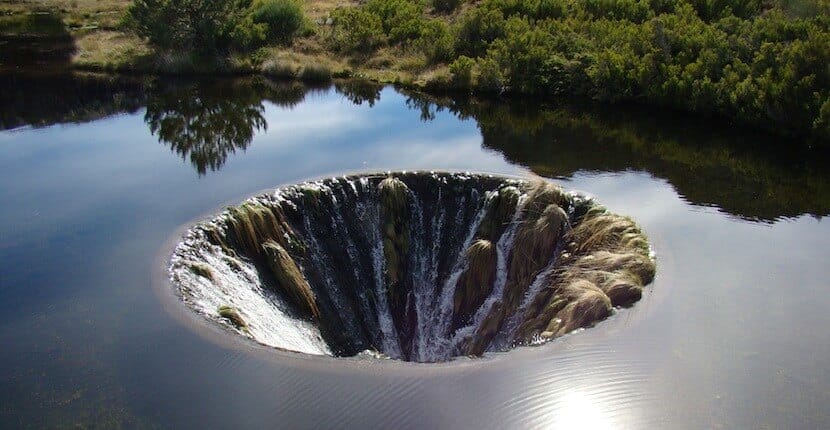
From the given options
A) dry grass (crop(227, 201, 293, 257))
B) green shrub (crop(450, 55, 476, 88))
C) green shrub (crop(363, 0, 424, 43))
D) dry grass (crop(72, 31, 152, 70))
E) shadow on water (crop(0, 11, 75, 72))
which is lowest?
shadow on water (crop(0, 11, 75, 72))

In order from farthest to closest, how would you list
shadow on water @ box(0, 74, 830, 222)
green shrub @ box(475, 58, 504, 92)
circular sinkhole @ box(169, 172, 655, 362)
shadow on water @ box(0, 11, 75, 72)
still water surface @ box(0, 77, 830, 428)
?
shadow on water @ box(0, 11, 75, 72), green shrub @ box(475, 58, 504, 92), shadow on water @ box(0, 74, 830, 222), circular sinkhole @ box(169, 172, 655, 362), still water surface @ box(0, 77, 830, 428)

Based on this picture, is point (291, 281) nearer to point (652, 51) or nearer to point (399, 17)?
point (652, 51)

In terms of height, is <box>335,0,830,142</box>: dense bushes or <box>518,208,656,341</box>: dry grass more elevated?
<box>335,0,830,142</box>: dense bushes

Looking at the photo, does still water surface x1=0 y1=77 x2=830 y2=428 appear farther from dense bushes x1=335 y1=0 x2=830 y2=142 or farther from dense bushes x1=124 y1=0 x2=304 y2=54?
dense bushes x1=124 y1=0 x2=304 y2=54

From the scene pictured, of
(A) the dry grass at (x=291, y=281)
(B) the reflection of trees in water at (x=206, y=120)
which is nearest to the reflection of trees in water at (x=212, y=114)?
(B) the reflection of trees in water at (x=206, y=120)

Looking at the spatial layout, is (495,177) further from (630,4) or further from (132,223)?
(630,4)

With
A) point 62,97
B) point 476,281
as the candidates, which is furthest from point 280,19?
point 476,281

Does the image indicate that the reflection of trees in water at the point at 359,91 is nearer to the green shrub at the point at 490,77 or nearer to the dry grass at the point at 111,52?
the green shrub at the point at 490,77

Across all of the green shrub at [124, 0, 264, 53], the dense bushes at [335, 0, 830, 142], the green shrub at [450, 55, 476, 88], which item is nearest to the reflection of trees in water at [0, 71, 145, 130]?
the green shrub at [124, 0, 264, 53]
